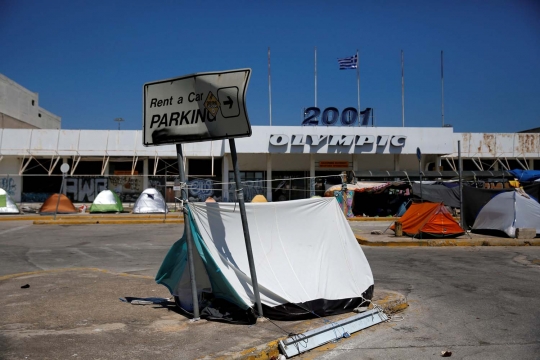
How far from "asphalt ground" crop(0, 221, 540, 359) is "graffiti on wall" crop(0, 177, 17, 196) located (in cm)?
2633

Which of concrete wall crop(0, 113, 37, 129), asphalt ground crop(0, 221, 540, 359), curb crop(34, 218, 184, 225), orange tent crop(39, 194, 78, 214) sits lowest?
asphalt ground crop(0, 221, 540, 359)

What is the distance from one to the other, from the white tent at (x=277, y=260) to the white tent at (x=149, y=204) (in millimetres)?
22361

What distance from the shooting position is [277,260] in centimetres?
692

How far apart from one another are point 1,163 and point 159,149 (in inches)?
465

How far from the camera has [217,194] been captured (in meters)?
33.5

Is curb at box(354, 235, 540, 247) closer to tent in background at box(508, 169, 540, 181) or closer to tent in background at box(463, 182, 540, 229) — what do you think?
tent in background at box(463, 182, 540, 229)

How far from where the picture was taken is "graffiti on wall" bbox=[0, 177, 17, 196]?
36062mm

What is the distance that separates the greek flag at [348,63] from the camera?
3770cm

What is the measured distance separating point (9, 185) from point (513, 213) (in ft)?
109

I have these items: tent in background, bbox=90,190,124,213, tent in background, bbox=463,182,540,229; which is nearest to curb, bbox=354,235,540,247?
tent in background, bbox=463,182,540,229

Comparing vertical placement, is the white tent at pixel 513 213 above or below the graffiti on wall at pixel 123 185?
below

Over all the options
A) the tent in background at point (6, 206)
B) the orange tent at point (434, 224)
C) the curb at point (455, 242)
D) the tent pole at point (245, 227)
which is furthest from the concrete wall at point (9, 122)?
the tent pole at point (245, 227)

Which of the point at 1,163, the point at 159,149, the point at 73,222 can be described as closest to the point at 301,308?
the point at 73,222

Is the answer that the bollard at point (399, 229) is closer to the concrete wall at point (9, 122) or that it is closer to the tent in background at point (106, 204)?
the tent in background at point (106, 204)
